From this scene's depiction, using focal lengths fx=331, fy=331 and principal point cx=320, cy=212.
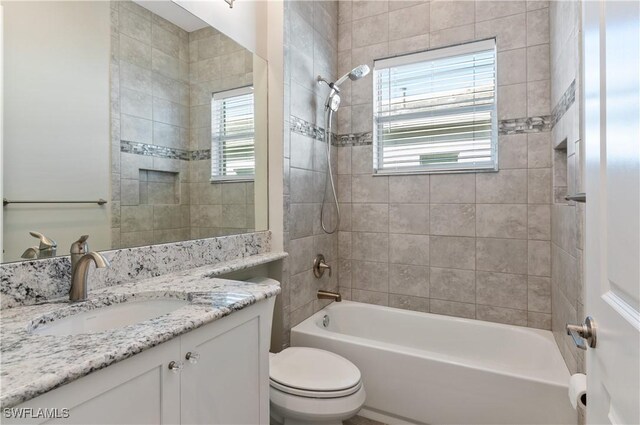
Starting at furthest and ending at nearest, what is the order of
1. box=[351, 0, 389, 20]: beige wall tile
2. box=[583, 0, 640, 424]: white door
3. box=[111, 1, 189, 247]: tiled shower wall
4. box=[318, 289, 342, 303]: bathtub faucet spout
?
box=[351, 0, 389, 20]: beige wall tile < box=[318, 289, 342, 303]: bathtub faucet spout < box=[111, 1, 189, 247]: tiled shower wall < box=[583, 0, 640, 424]: white door

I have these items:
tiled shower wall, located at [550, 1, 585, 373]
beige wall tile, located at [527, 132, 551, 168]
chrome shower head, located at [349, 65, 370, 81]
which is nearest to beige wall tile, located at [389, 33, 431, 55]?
chrome shower head, located at [349, 65, 370, 81]

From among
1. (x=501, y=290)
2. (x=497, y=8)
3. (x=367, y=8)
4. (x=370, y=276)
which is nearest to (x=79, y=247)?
(x=370, y=276)

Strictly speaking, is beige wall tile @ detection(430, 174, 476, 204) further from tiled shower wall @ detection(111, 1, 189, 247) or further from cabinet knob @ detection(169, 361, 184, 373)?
cabinet knob @ detection(169, 361, 184, 373)

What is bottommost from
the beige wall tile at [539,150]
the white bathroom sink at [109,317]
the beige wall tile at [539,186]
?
the white bathroom sink at [109,317]

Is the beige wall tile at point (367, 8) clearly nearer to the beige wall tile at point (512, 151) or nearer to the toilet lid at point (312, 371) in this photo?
the beige wall tile at point (512, 151)

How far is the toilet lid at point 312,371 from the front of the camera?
4.98ft

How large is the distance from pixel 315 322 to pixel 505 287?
131 cm

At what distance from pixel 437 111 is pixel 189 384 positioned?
2329 mm

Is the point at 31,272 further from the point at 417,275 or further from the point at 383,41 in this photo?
the point at 383,41

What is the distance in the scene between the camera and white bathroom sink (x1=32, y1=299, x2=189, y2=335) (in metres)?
0.94

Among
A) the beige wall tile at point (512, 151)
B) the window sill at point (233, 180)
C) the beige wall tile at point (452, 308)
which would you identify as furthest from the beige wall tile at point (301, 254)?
the beige wall tile at point (512, 151)

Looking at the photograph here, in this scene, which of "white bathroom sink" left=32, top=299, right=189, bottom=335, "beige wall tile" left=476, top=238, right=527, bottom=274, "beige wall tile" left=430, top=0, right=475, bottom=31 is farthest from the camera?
"beige wall tile" left=430, top=0, right=475, bottom=31

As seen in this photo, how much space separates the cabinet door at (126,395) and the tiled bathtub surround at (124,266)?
525mm

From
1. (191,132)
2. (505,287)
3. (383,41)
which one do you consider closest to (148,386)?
(191,132)
